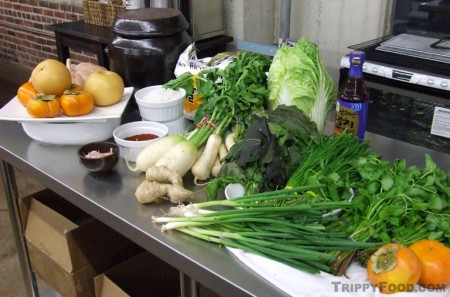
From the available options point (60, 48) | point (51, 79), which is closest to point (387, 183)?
point (51, 79)

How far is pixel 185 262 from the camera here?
1.05 meters

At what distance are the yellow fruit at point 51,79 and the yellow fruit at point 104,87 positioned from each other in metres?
0.07

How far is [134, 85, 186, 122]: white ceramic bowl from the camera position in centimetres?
146

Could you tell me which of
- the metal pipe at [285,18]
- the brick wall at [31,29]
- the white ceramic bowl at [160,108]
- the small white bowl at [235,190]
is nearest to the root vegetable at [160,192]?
the small white bowl at [235,190]

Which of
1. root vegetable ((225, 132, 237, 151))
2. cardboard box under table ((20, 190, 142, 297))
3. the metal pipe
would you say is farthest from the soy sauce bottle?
the metal pipe

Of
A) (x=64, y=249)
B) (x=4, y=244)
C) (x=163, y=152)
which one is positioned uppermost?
(x=163, y=152)

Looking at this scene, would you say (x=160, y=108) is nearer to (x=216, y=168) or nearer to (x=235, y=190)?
(x=216, y=168)

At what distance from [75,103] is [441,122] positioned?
4.89 feet

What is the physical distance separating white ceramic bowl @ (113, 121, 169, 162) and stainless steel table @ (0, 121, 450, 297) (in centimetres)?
5

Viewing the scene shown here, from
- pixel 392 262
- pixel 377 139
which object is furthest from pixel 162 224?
pixel 377 139

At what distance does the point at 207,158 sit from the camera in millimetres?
1322

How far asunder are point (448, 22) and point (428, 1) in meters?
0.20

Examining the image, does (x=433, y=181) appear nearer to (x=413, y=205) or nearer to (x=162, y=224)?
(x=413, y=205)

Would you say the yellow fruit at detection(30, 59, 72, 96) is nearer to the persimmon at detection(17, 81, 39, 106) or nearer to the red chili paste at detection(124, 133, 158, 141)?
the persimmon at detection(17, 81, 39, 106)
